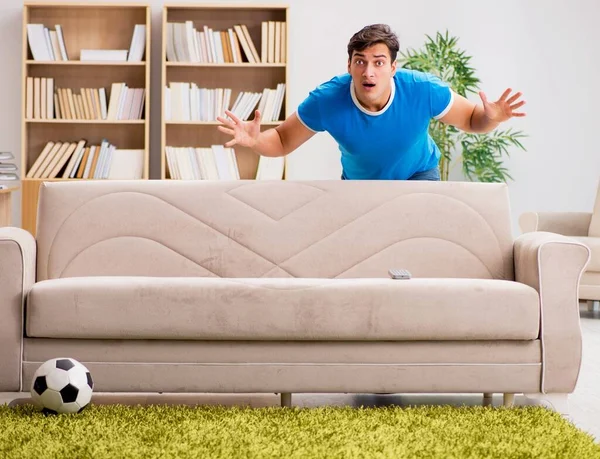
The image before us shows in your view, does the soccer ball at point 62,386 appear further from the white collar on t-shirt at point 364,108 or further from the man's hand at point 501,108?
the man's hand at point 501,108

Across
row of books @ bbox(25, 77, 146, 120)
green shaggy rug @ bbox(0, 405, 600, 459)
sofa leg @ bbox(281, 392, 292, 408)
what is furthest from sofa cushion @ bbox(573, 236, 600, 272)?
row of books @ bbox(25, 77, 146, 120)

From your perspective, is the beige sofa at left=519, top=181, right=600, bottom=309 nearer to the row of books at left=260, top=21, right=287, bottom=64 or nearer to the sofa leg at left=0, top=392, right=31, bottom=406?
the row of books at left=260, top=21, right=287, bottom=64

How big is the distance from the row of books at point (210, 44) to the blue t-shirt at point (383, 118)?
2.90 m

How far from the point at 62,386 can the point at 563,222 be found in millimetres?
4069

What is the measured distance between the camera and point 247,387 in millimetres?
2633

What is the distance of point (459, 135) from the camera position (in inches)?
253

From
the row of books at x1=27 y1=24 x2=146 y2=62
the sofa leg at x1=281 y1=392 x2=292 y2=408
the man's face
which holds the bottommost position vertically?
the sofa leg at x1=281 y1=392 x2=292 y2=408

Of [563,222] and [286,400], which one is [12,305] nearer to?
[286,400]

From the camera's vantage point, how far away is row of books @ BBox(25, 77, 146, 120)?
610 cm

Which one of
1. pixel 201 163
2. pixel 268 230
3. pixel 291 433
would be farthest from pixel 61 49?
pixel 291 433

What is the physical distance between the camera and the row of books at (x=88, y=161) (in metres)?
6.10

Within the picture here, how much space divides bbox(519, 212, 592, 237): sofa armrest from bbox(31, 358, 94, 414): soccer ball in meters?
3.83

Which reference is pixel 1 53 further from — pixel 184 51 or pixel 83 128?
pixel 184 51

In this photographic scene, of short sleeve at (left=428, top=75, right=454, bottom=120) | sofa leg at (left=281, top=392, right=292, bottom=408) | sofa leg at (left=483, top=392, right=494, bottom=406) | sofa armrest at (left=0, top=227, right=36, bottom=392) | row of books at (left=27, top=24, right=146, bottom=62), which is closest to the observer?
A: sofa armrest at (left=0, top=227, right=36, bottom=392)
